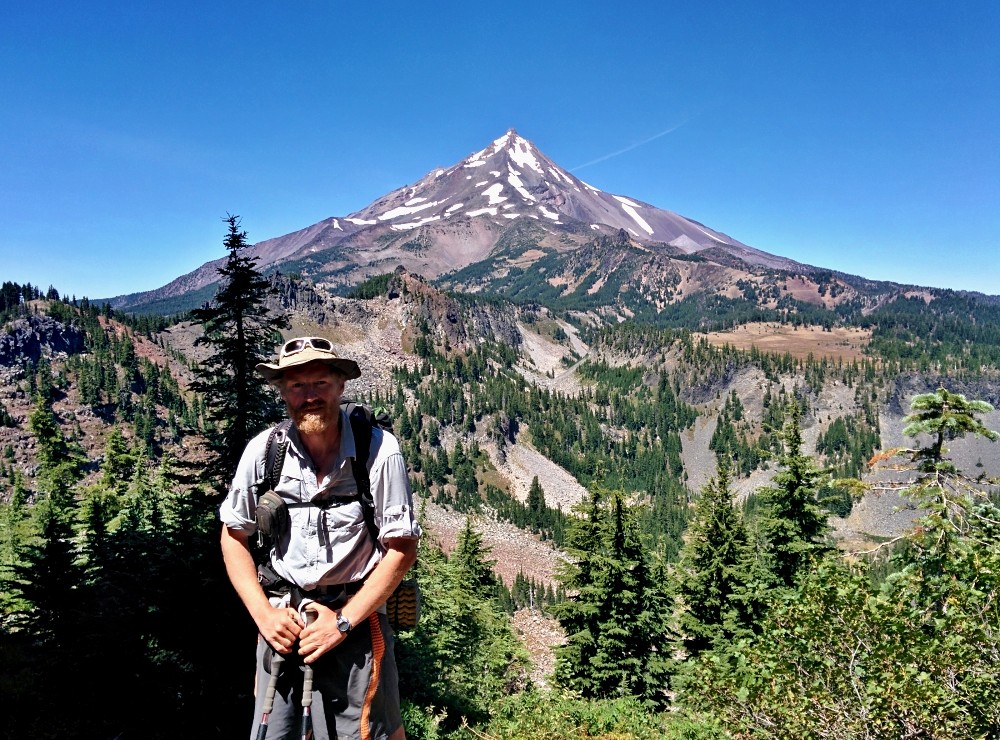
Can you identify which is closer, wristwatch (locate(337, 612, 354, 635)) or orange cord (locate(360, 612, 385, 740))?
wristwatch (locate(337, 612, 354, 635))

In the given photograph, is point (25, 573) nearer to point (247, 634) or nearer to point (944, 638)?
point (247, 634)

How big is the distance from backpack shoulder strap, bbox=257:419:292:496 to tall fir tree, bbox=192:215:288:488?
11.6 m

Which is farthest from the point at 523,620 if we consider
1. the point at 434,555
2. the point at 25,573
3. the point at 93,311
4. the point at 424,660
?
the point at 93,311

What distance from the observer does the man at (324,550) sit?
13.6ft

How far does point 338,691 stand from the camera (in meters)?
4.20

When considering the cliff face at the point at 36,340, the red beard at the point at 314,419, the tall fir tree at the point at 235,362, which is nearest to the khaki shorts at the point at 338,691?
the red beard at the point at 314,419

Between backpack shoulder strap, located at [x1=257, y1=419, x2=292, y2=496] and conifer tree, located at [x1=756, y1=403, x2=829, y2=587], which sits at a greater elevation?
backpack shoulder strap, located at [x1=257, y1=419, x2=292, y2=496]

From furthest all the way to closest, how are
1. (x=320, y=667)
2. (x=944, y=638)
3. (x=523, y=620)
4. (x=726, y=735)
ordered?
1. (x=523, y=620)
2. (x=726, y=735)
3. (x=944, y=638)
4. (x=320, y=667)

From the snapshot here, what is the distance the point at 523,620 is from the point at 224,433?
5784cm

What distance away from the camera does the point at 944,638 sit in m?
7.22

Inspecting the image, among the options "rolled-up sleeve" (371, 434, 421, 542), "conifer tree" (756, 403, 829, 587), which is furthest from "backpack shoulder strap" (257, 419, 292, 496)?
"conifer tree" (756, 403, 829, 587)

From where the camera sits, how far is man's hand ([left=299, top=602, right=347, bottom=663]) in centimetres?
399

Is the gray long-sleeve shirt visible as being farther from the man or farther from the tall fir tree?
the tall fir tree

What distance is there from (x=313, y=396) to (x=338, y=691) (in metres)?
2.18
